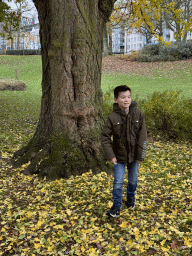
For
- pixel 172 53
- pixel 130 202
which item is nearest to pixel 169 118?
pixel 130 202

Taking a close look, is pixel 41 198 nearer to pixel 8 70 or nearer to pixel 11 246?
pixel 11 246

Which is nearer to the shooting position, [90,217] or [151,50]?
[90,217]

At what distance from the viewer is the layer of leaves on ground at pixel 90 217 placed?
9.96 feet

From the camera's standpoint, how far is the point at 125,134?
3.38 metres

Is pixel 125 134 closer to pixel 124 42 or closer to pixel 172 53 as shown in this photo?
pixel 172 53

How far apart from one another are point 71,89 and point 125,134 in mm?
1854

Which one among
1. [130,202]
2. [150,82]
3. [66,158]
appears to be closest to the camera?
[130,202]

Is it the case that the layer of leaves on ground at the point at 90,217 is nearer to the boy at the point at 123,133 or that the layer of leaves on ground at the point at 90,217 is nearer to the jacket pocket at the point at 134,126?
the boy at the point at 123,133

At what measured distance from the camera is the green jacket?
3.35m

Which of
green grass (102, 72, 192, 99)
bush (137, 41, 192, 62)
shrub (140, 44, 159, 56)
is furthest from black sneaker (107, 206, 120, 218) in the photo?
shrub (140, 44, 159, 56)

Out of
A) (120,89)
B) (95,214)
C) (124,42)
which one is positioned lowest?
(95,214)

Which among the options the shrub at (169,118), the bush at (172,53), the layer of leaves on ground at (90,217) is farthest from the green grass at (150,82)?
the layer of leaves on ground at (90,217)

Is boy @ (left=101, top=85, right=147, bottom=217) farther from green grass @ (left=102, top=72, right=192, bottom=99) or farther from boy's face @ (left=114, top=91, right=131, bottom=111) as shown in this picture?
green grass @ (left=102, top=72, right=192, bottom=99)

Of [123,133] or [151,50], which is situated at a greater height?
[151,50]
